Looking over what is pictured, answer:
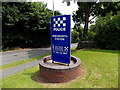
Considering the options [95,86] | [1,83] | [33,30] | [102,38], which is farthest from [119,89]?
[33,30]

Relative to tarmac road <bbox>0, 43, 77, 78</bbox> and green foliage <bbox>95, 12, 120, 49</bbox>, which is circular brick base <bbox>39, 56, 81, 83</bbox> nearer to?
tarmac road <bbox>0, 43, 77, 78</bbox>

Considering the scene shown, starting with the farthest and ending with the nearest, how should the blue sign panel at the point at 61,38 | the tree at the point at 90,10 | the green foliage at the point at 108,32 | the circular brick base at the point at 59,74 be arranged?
the tree at the point at 90,10, the green foliage at the point at 108,32, the blue sign panel at the point at 61,38, the circular brick base at the point at 59,74

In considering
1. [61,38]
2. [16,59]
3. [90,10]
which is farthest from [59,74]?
[90,10]

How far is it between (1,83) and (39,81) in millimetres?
1693

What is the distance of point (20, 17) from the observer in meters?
14.9

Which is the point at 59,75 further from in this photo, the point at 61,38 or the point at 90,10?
the point at 90,10

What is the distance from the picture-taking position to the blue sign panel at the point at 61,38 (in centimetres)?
454

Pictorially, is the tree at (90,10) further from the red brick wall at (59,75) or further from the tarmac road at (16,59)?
the red brick wall at (59,75)

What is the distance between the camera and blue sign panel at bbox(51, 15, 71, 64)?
4539mm

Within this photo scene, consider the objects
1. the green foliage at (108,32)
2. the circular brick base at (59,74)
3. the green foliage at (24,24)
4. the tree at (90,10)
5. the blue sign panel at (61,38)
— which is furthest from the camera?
the green foliage at (24,24)

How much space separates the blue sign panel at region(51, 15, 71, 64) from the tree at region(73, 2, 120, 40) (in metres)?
9.57

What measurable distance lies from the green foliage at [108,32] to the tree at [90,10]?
7.65 feet

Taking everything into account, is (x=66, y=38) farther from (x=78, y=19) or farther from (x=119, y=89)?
(x=78, y=19)

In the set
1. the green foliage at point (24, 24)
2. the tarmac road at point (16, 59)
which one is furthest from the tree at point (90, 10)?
the tarmac road at point (16, 59)
